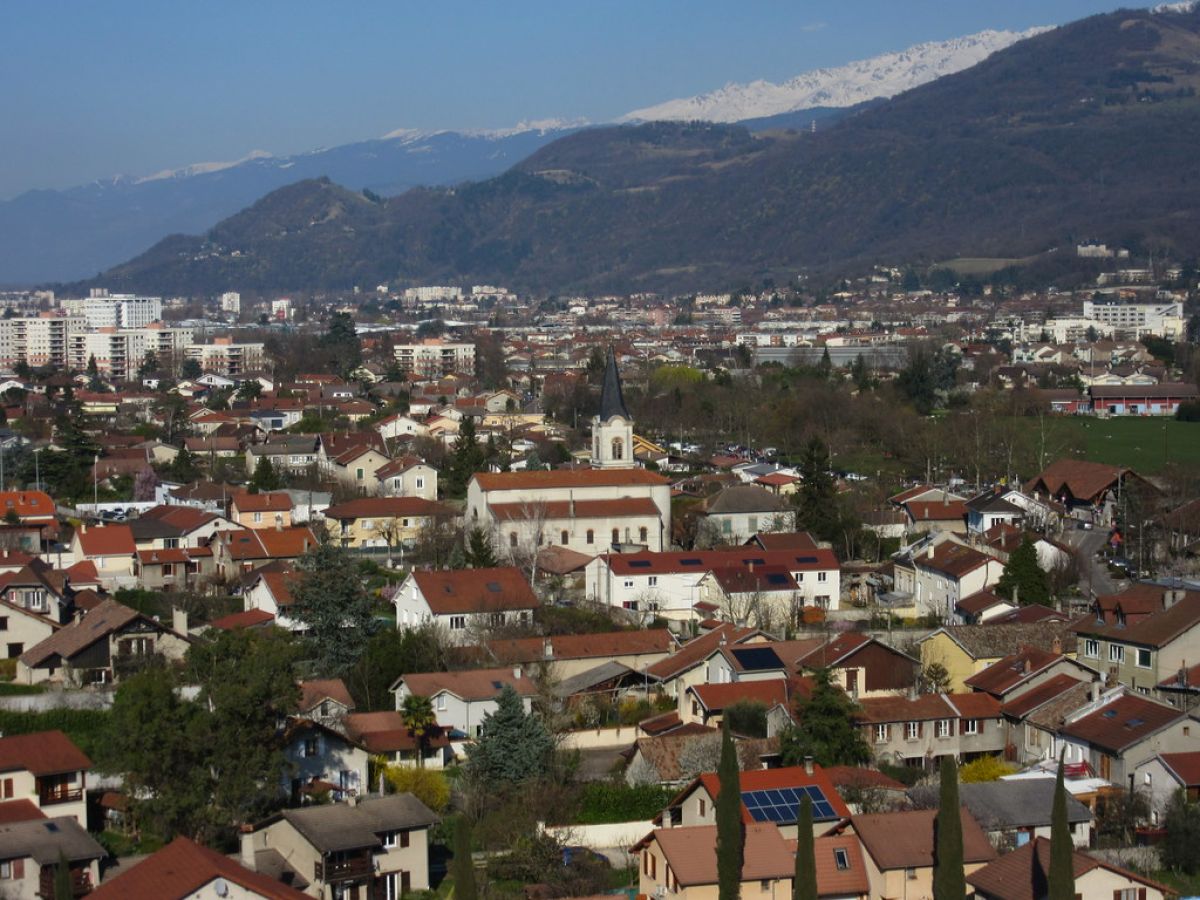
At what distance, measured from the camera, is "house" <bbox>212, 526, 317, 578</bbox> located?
90.3 feet

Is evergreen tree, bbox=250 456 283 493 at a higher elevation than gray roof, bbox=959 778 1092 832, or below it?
higher

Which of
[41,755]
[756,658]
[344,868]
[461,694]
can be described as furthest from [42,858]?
[756,658]

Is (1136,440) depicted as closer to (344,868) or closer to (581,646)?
(581,646)

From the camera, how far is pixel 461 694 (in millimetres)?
19406

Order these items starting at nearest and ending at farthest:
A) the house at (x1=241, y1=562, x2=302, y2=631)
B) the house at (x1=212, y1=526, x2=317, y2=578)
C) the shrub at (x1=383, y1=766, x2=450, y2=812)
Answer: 1. the shrub at (x1=383, y1=766, x2=450, y2=812)
2. the house at (x1=241, y1=562, x2=302, y2=631)
3. the house at (x1=212, y1=526, x2=317, y2=578)

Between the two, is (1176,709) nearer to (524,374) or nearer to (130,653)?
(130,653)

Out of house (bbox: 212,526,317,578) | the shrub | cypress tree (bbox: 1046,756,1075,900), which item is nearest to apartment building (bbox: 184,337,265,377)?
house (bbox: 212,526,317,578)

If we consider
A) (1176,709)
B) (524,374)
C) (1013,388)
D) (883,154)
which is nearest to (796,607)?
(1176,709)

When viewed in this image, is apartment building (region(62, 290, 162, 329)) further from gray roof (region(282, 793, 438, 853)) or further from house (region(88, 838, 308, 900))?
house (region(88, 838, 308, 900))

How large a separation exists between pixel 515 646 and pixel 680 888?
7662 millimetres

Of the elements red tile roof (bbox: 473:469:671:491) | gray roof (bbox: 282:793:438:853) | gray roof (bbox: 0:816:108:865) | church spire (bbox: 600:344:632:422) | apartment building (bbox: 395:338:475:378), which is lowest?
apartment building (bbox: 395:338:475:378)

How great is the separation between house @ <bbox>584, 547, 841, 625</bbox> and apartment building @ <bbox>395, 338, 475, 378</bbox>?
46.6m

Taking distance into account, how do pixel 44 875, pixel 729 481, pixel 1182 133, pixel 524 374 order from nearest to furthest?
pixel 44 875 → pixel 729 481 → pixel 524 374 → pixel 1182 133

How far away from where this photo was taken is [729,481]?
35.6 metres
